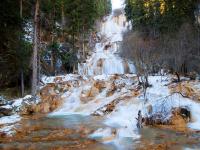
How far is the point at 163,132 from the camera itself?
15945mm

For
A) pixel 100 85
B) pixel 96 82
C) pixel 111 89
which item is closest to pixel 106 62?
pixel 96 82

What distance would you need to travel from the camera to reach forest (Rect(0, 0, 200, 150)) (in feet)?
47.9

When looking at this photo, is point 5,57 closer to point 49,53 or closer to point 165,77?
point 165,77

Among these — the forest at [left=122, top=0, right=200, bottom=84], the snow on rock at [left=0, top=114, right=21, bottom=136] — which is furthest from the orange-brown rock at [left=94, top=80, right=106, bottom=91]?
the snow on rock at [left=0, top=114, right=21, bottom=136]

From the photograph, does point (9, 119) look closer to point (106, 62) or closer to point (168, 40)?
point (168, 40)

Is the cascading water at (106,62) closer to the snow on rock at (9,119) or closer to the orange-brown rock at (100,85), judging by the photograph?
the orange-brown rock at (100,85)

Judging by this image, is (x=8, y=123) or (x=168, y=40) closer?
(x=8, y=123)

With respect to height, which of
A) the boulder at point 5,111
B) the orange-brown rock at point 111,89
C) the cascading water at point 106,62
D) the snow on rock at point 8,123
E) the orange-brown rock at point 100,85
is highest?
the cascading water at point 106,62

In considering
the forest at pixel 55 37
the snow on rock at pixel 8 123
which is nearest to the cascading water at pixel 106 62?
the forest at pixel 55 37

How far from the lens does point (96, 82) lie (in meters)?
28.9

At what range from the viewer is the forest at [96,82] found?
1459 cm

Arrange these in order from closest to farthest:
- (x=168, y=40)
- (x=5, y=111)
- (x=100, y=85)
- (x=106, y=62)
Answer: (x=5, y=111) → (x=100, y=85) → (x=168, y=40) → (x=106, y=62)

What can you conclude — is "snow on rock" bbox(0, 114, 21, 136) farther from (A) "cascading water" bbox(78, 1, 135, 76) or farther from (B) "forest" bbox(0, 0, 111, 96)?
(A) "cascading water" bbox(78, 1, 135, 76)

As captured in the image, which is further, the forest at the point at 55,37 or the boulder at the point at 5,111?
the forest at the point at 55,37
